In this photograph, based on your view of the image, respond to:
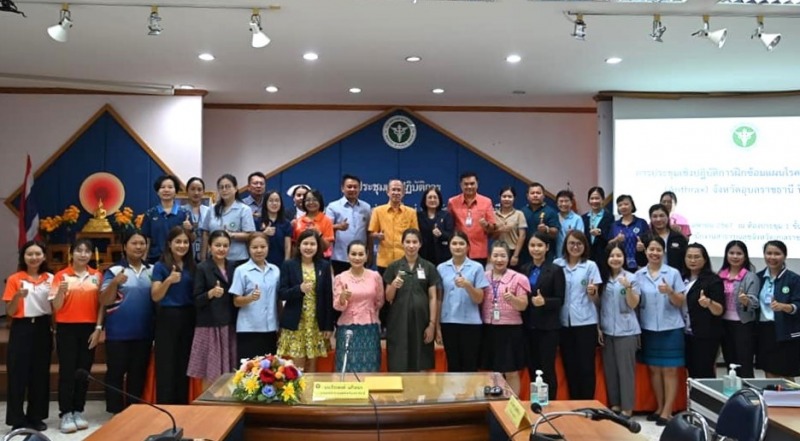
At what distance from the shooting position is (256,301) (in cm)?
450

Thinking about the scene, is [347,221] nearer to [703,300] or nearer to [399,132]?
[703,300]

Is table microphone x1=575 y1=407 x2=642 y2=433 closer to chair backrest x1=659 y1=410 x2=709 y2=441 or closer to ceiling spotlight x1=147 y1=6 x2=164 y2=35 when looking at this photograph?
chair backrest x1=659 y1=410 x2=709 y2=441

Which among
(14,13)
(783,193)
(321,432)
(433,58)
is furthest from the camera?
(783,193)

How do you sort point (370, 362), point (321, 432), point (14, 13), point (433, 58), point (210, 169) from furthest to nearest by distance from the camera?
point (210, 169) < point (433, 58) < point (14, 13) < point (370, 362) < point (321, 432)

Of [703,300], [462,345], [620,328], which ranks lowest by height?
[462,345]

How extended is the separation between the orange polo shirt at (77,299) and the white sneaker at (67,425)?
0.70m

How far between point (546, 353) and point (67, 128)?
19.8ft

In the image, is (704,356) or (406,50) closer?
(704,356)

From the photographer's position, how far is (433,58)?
6074 mm

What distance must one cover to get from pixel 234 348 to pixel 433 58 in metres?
3.21

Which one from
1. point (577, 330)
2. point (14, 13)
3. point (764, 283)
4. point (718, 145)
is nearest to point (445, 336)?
point (577, 330)

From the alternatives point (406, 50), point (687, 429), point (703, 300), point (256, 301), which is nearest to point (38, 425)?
point (256, 301)

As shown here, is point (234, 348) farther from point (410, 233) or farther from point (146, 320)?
point (410, 233)

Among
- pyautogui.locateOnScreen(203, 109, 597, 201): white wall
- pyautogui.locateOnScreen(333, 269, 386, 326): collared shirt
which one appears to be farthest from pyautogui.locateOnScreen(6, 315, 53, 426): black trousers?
pyautogui.locateOnScreen(203, 109, 597, 201): white wall
